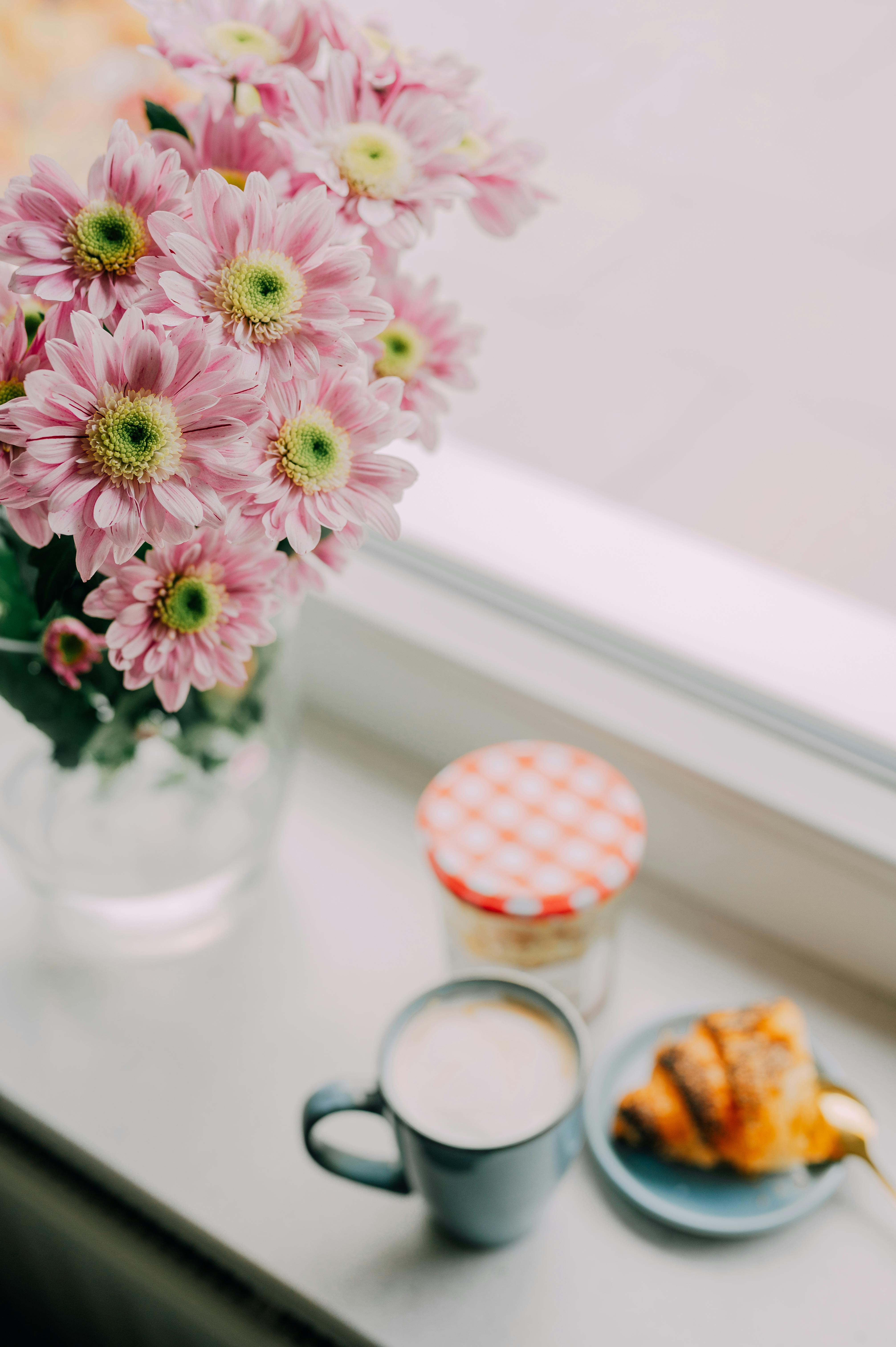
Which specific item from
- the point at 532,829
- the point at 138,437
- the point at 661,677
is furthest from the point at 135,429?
the point at 661,677

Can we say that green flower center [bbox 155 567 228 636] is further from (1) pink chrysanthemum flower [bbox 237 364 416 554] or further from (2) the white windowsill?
(2) the white windowsill

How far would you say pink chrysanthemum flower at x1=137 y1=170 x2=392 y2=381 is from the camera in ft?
1.12

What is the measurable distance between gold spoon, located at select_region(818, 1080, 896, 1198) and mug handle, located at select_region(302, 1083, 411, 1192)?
0.21 m

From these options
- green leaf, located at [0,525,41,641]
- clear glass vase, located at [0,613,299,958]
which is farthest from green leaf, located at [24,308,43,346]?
clear glass vase, located at [0,613,299,958]

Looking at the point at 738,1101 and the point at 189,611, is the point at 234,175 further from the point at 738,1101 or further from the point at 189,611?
the point at 738,1101

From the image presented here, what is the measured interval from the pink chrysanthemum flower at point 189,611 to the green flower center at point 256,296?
0.25 feet

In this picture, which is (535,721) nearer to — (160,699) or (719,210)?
(160,699)

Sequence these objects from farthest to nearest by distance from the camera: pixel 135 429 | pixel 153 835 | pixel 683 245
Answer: pixel 683 245 → pixel 153 835 → pixel 135 429

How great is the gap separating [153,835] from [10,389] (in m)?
0.36

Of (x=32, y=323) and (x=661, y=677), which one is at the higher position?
(x=32, y=323)

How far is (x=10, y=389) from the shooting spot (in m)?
0.37

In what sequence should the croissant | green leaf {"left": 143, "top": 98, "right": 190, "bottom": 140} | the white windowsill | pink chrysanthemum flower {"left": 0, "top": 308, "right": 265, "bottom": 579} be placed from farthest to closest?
the white windowsill → the croissant → green leaf {"left": 143, "top": 98, "right": 190, "bottom": 140} → pink chrysanthemum flower {"left": 0, "top": 308, "right": 265, "bottom": 579}

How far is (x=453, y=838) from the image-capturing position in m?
0.59

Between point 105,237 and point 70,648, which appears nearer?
point 105,237
